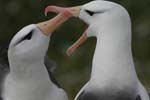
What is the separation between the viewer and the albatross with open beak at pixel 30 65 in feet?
9.12

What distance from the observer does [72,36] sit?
532 cm

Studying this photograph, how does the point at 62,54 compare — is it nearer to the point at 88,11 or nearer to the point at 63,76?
the point at 63,76

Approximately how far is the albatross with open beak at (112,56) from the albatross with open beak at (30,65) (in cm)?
18

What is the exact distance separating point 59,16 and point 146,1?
2268 mm

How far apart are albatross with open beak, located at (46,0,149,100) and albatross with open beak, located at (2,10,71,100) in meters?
0.18

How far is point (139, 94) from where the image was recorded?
281cm

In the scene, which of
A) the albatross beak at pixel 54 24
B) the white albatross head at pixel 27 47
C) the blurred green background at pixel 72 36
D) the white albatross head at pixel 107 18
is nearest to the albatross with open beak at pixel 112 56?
the white albatross head at pixel 107 18

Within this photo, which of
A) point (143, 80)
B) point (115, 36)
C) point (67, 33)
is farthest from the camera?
point (67, 33)

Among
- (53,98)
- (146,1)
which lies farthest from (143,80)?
(53,98)

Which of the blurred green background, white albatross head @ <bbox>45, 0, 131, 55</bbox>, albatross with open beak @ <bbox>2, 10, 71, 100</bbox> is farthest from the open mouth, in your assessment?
the blurred green background

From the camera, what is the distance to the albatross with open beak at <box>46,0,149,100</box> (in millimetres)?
2760

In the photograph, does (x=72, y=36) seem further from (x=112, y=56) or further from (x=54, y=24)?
(x=112, y=56)

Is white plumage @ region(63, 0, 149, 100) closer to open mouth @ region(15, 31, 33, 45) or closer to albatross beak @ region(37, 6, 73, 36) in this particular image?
albatross beak @ region(37, 6, 73, 36)

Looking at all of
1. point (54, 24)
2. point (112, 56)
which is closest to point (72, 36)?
point (54, 24)
